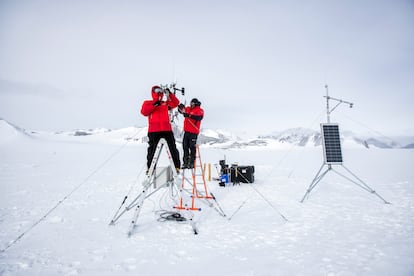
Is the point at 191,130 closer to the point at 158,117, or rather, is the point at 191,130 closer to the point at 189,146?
the point at 189,146

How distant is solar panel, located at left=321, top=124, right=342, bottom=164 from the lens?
7.10 m

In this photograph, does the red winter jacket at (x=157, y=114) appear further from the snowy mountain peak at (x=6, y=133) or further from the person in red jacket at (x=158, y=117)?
the snowy mountain peak at (x=6, y=133)

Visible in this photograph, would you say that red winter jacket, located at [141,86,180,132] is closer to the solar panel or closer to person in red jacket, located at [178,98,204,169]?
person in red jacket, located at [178,98,204,169]

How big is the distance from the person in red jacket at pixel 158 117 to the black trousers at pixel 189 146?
2264 mm

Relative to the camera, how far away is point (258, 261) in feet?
10.7

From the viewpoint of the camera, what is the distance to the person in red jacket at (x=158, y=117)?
15.6 ft

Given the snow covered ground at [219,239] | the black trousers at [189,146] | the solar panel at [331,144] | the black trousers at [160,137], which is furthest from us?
the black trousers at [189,146]

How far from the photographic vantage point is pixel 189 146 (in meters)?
7.70

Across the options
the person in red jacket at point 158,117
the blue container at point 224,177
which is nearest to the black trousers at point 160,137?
the person in red jacket at point 158,117

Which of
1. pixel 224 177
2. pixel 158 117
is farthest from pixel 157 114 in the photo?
pixel 224 177

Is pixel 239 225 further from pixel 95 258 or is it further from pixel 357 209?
pixel 357 209

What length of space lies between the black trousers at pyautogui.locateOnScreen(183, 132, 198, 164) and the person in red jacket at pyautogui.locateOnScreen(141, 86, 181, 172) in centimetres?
226

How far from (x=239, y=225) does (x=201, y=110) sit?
4.30 metres

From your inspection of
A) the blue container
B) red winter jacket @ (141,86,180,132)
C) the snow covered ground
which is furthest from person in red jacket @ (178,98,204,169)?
the blue container
